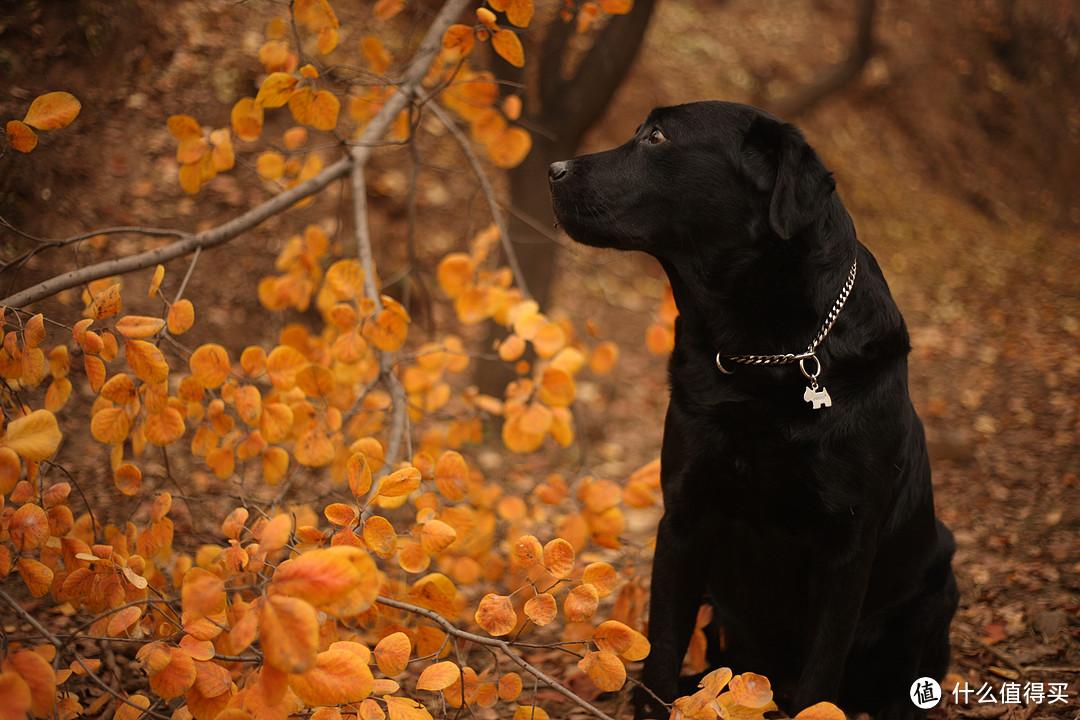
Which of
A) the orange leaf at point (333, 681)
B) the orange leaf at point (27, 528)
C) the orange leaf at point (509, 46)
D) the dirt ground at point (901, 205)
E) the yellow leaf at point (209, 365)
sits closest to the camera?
the orange leaf at point (333, 681)

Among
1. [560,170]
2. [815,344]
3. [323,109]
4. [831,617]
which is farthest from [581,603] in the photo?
[323,109]

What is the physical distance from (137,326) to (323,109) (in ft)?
3.23

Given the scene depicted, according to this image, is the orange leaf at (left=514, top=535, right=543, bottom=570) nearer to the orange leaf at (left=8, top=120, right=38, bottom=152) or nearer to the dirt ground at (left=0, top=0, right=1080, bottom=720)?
the dirt ground at (left=0, top=0, right=1080, bottom=720)

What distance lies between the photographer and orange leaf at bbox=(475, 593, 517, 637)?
1743mm

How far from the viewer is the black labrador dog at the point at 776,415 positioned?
1.88m

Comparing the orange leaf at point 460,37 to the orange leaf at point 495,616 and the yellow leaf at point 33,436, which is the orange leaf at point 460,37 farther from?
the orange leaf at point 495,616

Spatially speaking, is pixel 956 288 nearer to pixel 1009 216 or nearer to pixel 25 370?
pixel 1009 216

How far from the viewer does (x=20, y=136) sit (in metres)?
1.86

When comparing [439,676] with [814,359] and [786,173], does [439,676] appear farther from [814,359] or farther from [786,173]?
[786,173]

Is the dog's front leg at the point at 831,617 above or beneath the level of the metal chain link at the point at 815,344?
beneath

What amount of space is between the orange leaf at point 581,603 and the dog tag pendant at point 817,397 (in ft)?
2.40

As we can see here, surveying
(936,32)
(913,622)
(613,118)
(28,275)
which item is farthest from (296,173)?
(936,32)

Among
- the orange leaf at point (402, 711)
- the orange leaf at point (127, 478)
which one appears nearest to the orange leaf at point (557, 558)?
the orange leaf at point (402, 711)

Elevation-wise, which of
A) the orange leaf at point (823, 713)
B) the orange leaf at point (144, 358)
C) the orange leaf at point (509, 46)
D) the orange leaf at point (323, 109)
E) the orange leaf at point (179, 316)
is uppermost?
the orange leaf at point (509, 46)
